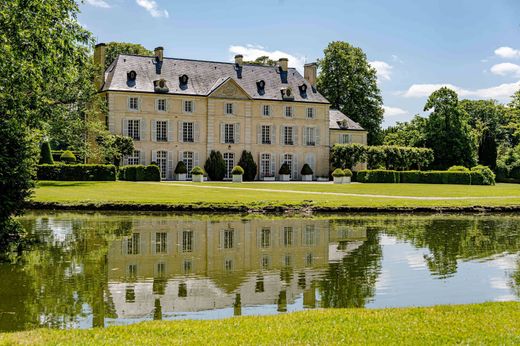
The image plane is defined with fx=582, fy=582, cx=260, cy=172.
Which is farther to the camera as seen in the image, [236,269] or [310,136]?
[310,136]

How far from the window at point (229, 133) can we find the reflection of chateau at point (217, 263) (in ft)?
92.8

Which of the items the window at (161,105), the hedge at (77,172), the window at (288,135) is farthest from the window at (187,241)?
the window at (288,135)

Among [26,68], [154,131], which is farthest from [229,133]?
[26,68]

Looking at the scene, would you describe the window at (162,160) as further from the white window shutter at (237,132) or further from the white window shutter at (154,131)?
the white window shutter at (237,132)

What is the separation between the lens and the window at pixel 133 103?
141 ft

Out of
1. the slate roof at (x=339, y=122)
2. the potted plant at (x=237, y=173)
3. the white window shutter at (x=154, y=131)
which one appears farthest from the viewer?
the slate roof at (x=339, y=122)

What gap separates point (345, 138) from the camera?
5172cm

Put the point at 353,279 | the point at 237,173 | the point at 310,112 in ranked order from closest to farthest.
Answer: the point at 353,279, the point at 237,173, the point at 310,112

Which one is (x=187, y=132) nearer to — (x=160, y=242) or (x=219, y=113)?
(x=219, y=113)

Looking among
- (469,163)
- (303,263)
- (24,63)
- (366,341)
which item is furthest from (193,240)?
(469,163)

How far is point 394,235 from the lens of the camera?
16.3 meters

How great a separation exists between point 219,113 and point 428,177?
16.8 meters

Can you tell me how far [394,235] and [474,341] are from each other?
10.8 metres

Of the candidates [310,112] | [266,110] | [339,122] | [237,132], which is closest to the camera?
[237,132]
